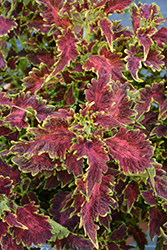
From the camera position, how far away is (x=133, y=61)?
1.99 ft

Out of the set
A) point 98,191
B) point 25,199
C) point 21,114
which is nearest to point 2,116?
point 21,114

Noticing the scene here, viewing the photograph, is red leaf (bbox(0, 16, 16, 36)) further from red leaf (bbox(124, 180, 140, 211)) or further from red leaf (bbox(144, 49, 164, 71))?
red leaf (bbox(124, 180, 140, 211))

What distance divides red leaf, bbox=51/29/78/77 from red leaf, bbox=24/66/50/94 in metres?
0.11

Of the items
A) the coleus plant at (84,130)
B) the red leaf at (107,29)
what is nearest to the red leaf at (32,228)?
the coleus plant at (84,130)

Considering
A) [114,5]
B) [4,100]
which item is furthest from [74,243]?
[114,5]

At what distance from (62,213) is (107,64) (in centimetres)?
40

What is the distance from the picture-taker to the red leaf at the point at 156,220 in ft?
2.19

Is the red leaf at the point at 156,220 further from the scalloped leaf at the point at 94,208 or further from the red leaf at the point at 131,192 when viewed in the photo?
the scalloped leaf at the point at 94,208

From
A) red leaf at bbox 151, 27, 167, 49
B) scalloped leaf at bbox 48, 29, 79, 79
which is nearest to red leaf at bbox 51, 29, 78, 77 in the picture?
scalloped leaf at bbox 48, 29, 79, 79

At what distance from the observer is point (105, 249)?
705 mm

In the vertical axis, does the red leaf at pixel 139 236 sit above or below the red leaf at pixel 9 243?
above

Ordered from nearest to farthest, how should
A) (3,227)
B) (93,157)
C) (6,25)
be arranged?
(93,157) < (3,227) < (6,25)

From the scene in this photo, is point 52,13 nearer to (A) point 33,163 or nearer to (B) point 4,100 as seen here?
(B) point 4,100

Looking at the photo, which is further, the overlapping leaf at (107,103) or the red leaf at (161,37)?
the red leaf at (161,37)
